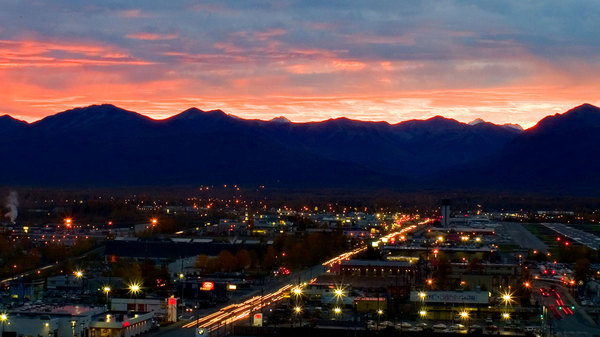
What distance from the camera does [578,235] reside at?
62.2m

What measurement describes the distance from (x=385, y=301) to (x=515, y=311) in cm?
376

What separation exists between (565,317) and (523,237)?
1270 inches

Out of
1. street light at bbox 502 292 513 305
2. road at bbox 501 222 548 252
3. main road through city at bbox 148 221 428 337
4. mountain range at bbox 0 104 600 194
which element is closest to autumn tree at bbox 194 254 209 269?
main road through city at bbox 148 221 428 337

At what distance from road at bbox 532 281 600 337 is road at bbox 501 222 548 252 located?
678 inches

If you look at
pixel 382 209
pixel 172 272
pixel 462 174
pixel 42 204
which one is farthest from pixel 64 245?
pixel 462 174

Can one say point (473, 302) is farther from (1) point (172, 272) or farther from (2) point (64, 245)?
(2) point (64, 245)

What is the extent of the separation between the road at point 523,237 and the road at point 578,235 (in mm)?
1932

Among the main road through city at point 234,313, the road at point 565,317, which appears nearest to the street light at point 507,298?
the road at point 565,317

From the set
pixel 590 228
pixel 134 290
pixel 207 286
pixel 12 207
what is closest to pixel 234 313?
pixel 134 290

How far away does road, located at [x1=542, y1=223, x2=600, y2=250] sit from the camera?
5411 cm

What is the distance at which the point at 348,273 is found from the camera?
38.2m

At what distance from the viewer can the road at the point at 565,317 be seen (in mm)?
27000

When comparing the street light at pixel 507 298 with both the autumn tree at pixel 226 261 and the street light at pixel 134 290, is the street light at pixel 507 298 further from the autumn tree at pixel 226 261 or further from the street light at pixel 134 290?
the autumn tree at pixel 226 261

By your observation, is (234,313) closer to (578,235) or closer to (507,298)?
(507,298)
